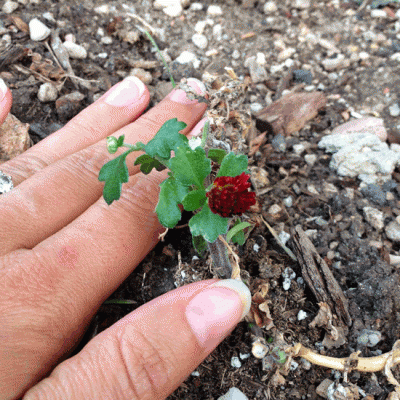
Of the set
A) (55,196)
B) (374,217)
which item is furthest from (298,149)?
(55,196)

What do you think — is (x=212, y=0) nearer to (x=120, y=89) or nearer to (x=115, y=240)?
(x=120, y=89)

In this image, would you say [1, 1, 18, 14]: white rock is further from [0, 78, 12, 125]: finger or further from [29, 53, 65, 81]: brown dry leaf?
[0, 78, 12, 125]: finger

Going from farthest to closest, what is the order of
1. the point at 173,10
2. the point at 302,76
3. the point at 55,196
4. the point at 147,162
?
the point at 173,10 → the point at 302,76 → the point at 55,196 → the point at 147,162

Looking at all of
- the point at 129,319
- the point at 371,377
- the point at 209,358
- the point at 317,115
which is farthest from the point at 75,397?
the point at 317,115

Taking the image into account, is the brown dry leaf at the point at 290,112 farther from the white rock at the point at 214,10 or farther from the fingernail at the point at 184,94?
the white rock at the point at 214,10

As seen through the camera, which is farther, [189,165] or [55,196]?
[55,196]

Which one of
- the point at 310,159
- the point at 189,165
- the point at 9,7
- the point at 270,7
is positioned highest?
the point at 9,7

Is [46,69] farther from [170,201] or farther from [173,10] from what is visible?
[170,201]

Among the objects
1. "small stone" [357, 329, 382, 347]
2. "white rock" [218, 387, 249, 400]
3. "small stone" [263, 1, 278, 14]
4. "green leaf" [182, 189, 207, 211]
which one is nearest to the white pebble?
"small stone" [263, 1, 278, 14]

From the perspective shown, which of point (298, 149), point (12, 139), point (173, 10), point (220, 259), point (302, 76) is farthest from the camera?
point (173, 10)
